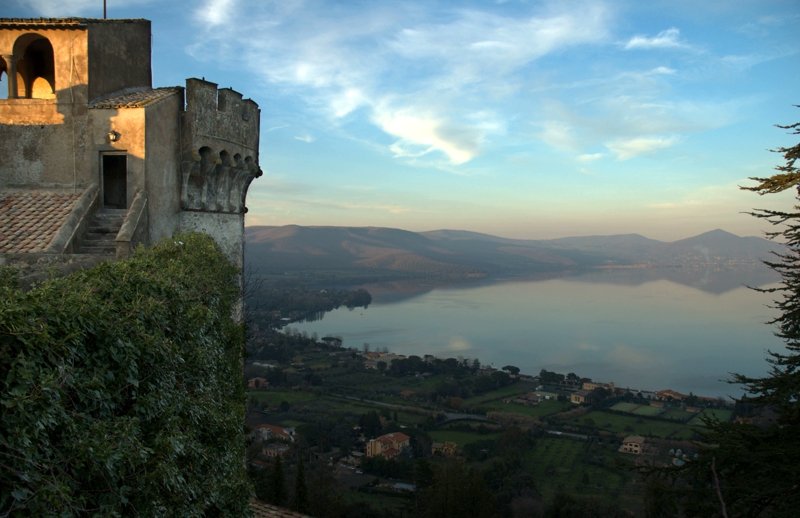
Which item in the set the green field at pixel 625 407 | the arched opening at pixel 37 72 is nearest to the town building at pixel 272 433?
the green field at pixel 625 407

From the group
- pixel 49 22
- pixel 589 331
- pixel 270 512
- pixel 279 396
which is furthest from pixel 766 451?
pixel 589 331

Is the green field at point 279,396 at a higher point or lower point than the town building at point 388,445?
lower

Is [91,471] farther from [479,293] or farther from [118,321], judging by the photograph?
[479,293]

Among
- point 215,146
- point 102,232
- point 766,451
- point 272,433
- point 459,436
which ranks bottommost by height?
point 459,436

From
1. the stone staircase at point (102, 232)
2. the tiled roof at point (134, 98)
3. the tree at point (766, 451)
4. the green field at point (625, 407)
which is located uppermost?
the tiled roof at point (134, 98)

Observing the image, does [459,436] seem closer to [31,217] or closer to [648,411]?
[648,411]

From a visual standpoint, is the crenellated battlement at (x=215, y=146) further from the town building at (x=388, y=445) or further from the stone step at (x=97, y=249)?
the town building at (x=388, y=445)

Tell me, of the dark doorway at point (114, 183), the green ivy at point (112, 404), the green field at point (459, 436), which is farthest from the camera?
the green field at point (459, 436)
